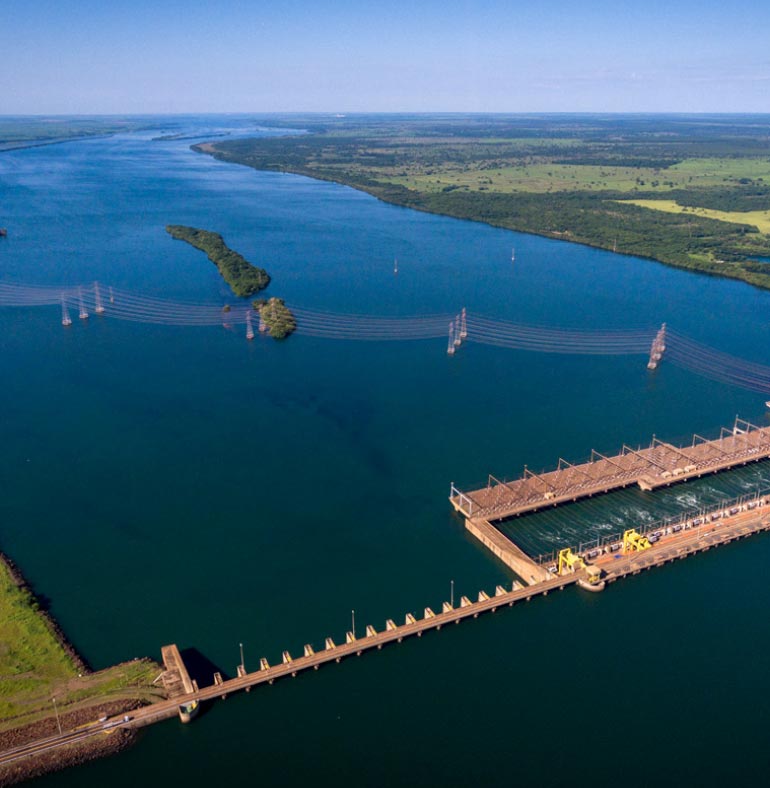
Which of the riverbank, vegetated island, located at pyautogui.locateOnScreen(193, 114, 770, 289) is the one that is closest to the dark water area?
the riverbank

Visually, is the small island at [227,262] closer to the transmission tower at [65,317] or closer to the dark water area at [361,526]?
the dark water area at [361,526]

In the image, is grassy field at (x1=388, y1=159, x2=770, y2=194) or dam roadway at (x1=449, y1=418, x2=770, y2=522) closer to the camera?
dam roadway at (x1=449, y1=418, x2=770, y2=522)

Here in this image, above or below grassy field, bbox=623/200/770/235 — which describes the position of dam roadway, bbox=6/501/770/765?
below

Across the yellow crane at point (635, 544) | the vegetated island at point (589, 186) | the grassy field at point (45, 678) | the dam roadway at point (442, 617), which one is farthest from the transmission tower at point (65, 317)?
the vegetated island at point (589, 186)

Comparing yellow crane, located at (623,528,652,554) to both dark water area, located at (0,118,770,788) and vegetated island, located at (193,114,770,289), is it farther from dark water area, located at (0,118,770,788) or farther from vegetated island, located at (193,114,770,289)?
vegetated island, located at (193,114,770,289)

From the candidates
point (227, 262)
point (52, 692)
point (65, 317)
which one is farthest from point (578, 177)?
point (52, 692)

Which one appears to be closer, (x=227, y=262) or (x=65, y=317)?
(x=65, y=317)

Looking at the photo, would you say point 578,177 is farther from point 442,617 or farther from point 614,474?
point 442,617

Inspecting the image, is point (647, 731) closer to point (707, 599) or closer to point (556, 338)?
point (707, 599)
